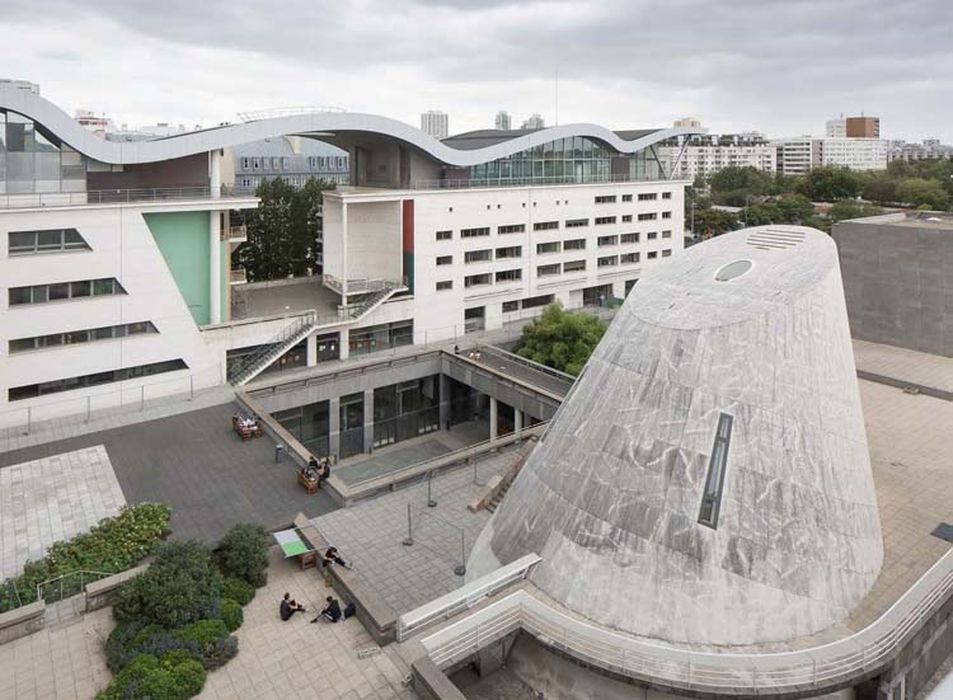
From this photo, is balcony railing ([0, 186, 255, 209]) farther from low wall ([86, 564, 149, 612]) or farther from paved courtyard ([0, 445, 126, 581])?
low wall ([86, 564, 149, 612])

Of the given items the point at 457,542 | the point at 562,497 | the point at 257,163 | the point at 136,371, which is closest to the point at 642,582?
the point at 562,497

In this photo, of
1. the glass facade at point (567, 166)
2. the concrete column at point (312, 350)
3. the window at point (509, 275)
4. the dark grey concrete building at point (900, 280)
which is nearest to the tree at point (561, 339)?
the window at point (509, 275)

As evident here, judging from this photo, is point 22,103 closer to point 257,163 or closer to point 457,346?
point 457,346

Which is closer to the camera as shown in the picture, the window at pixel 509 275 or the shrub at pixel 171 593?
the shrub at pixel 171 593

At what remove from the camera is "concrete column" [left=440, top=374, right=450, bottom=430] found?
43944mm

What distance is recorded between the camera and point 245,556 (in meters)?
19.9

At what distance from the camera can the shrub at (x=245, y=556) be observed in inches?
779

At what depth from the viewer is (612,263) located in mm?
57625

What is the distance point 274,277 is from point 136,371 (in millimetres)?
21271

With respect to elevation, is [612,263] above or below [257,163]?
below

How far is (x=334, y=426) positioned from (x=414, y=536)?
56.9 ft

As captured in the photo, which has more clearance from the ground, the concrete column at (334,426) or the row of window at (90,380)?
the row of window at (90,380)

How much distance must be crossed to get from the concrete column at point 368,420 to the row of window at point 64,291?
45.6 ft

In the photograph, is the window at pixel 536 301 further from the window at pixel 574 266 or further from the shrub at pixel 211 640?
the shrub at pixel 211 640
